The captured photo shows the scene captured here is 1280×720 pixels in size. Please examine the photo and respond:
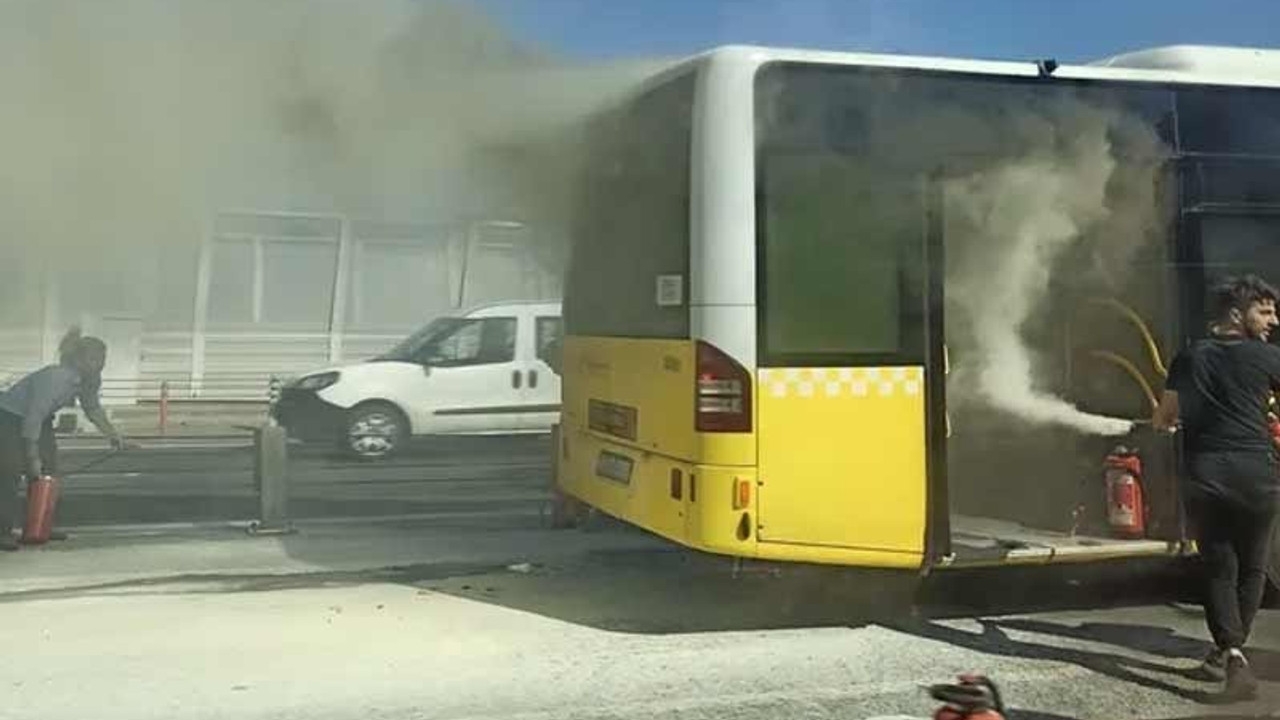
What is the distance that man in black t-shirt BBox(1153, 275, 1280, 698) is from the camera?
5781mm

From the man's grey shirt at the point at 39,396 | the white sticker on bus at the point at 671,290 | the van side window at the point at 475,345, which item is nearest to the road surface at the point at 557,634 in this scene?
the man's grey shirt at the point at 39,396

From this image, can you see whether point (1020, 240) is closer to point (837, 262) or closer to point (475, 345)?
point (837, 262)

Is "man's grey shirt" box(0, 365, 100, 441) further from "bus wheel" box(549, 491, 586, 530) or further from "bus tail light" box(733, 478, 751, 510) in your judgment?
"bus tail light" box(733, 478, 751, 510)

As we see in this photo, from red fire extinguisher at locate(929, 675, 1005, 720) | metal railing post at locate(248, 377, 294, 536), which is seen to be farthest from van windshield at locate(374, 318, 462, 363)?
red fire extinguisher at locate(929, 675, 1005, 720)

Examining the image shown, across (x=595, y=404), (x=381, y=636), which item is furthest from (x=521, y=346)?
(x=381, y=636)

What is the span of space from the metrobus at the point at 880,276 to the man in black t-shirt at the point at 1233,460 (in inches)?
38.3

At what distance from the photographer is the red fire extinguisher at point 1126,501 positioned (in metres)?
7.02

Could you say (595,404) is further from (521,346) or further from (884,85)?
(521,346)

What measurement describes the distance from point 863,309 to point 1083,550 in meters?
1.73

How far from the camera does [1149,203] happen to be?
7.12 m

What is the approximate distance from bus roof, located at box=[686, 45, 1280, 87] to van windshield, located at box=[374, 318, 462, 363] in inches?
359

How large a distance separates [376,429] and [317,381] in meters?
0.90

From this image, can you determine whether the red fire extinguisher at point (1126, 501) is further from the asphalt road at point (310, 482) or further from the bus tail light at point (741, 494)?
the asphalt road at point (310, 482)

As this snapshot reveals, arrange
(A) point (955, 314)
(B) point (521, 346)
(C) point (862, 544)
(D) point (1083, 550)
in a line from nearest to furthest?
(C) point (862, 544) → (D) point (1083, 550) → (A) point (955, 314) → (B) point (521, 346)
